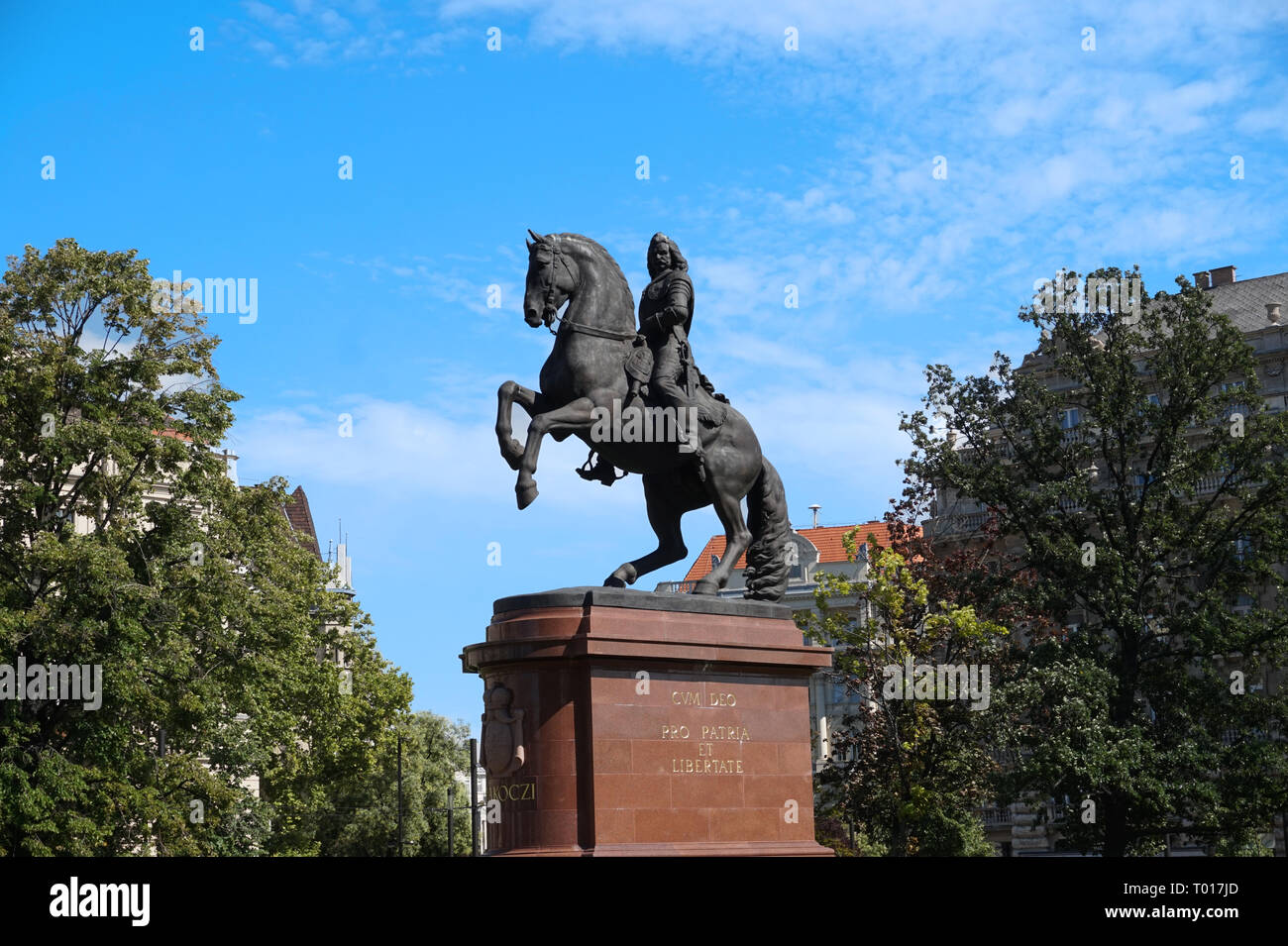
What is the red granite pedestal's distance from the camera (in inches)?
623

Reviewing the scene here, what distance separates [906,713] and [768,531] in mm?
20497

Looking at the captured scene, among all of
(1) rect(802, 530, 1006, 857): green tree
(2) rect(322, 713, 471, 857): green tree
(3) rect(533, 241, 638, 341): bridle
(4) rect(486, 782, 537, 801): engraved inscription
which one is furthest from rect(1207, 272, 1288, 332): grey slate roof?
(4) rect(486, 782, 537, 801): engraved inscription

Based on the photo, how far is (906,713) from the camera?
3872 cm

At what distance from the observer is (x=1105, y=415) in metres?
39.2

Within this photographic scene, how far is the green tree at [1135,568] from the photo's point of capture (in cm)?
3709

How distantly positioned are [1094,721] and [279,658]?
19362 millimetres

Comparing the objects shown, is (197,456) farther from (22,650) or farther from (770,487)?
(770,487)

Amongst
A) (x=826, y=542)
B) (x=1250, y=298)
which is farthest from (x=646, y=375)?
(x=826, y=542)

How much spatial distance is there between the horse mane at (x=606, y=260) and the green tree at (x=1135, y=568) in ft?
71.3

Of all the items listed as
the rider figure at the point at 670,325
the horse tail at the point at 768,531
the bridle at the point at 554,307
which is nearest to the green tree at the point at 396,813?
the horse tail at the point at 768,531

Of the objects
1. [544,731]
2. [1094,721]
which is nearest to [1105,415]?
[1094,721]

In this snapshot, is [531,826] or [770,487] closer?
[531,826]

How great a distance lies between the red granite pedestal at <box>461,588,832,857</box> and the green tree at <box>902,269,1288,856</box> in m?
21.0
